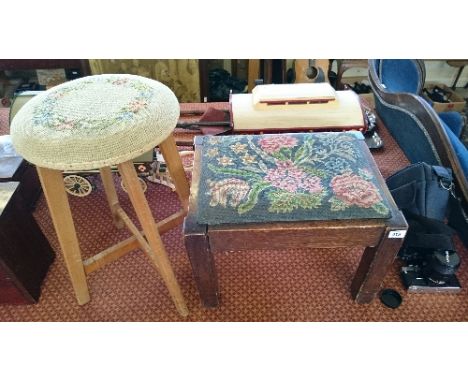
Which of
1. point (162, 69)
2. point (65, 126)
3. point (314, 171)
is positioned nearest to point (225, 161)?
point (314, 171)

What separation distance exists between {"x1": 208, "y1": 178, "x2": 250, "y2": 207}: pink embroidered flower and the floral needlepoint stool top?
224 millimetres

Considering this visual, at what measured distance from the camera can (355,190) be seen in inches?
41.7

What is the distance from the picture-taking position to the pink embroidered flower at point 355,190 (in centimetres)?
102

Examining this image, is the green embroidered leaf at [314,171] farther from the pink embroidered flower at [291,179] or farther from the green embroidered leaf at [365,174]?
the green embroidered leaf at [365,174]

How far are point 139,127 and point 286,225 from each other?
0.49 meters

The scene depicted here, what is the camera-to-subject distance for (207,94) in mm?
2760

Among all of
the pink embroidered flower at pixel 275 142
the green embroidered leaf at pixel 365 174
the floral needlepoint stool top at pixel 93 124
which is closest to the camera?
the floral needlepoint stool top at pixel 93 124

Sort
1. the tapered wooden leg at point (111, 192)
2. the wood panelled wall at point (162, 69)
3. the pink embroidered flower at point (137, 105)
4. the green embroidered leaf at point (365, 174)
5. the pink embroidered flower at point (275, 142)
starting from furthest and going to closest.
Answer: the wood panelled wall at point (162, 69) → the tapered wooden leg at point (111, 192) → the pink embroidered flower at point (275, 142) → the green embroidered leaf at point (365, 174) → the pink embroidered flower at point (137, 105)

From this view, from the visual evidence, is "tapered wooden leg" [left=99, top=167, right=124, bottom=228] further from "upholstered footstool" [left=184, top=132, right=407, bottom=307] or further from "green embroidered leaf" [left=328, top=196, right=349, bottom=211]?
"green embroidered leaf" [left=328, top=196, right=349, bottom=211]

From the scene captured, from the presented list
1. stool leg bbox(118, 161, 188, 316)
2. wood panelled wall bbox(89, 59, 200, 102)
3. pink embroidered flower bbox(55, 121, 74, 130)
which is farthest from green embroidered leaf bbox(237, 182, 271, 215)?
wood panelled wall bbox(89, 59, 200, 102)

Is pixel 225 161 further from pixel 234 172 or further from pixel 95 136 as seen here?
pixel 95 136

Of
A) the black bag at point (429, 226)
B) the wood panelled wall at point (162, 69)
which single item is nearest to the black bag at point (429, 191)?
the black bag at point (429, 226)

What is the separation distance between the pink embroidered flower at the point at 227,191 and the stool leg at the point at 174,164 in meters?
0.24
